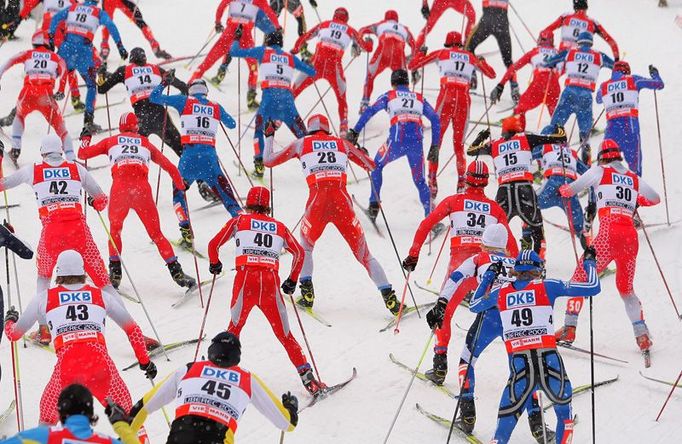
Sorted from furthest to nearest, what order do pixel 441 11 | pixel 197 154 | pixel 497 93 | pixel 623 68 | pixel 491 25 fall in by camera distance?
pixel 441 11, pixel 491 25, pixel 497 93, pixel 623 68, pixel 197 154

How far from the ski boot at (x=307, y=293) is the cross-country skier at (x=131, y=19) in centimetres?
695

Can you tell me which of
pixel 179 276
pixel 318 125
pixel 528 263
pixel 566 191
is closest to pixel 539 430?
pixel 528 263

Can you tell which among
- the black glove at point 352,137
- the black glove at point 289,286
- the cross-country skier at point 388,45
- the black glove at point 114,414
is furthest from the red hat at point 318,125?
the black glove at point 114,414

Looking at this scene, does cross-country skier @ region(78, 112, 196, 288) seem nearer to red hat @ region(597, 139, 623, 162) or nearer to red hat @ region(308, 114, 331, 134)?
red hat @ region(308, 114, 331, 134)

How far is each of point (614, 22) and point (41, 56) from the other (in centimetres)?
1025

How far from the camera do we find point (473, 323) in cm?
892

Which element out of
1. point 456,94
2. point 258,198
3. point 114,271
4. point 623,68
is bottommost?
point 114,271

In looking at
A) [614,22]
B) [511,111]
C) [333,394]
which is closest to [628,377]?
[333,394]

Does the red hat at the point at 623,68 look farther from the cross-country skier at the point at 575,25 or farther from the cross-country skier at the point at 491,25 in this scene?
the cross-country skier at the point at 491,25

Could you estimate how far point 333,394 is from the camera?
31.0 feet

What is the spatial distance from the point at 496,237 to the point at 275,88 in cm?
485

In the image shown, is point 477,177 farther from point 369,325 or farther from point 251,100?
point 251,100

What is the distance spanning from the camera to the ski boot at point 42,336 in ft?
33.1

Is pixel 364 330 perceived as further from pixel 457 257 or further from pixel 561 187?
pixel 561 187
